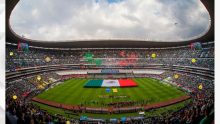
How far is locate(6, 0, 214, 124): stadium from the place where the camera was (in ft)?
50.2

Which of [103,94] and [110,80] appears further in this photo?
[110,80]

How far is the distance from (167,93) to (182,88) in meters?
1.86

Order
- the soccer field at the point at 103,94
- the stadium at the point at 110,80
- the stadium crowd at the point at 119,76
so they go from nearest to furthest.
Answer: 1. the stadium crowd at the point at 119,76
2. the stadium at the point at 110,80
3. the soccer field at the point at 103,94

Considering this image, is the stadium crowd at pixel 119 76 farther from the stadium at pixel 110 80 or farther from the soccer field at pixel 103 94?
the soccer field at pixel 103 94

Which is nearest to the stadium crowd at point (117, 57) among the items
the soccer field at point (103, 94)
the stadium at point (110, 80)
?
the stadium at point (110, 80)

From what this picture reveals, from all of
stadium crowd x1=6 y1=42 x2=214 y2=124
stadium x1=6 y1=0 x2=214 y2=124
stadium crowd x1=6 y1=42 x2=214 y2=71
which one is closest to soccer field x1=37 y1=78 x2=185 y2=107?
stadium x1=6 y1=0 x2=214 y2=124

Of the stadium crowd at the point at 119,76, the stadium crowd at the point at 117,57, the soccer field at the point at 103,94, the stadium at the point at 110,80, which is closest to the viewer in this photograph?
the stadium crowd at the point at 119,76

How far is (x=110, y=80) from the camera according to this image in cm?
2547

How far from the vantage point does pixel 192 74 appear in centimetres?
2534

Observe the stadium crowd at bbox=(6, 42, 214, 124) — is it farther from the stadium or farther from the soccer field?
the soccer field

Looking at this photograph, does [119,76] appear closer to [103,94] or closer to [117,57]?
[117,57]

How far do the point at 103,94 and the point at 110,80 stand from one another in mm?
3814

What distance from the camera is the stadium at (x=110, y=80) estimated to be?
50.2ft

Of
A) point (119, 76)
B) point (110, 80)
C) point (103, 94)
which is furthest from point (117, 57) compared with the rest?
point (103, 94)
